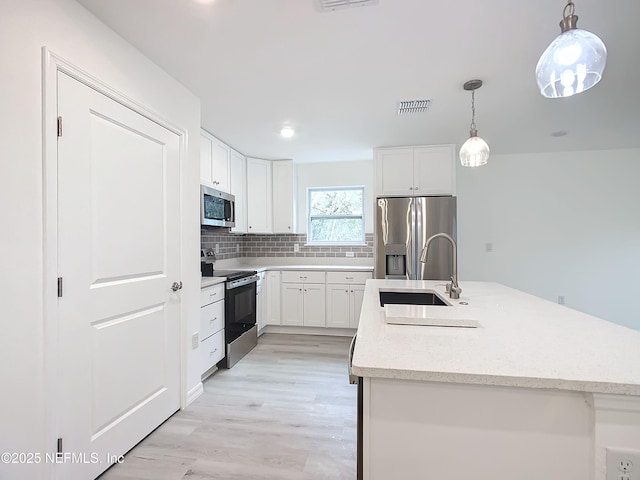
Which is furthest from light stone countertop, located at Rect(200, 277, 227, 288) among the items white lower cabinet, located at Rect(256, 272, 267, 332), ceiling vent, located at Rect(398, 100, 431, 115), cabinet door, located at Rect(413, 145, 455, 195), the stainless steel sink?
cabinet door, located at Rect(413, 145, 455, 195)

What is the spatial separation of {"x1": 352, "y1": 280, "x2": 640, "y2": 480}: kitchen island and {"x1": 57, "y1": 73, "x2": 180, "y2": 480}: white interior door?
4.50 ft

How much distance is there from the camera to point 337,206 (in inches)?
176

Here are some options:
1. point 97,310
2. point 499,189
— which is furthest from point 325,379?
point 499,189

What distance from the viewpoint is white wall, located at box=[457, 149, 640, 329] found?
3.90 metres

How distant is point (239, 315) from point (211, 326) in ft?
1.71

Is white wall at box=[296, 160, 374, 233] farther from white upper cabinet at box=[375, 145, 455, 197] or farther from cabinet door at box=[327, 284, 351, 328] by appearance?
cabinet door at box=[327, 284, 351, 328]

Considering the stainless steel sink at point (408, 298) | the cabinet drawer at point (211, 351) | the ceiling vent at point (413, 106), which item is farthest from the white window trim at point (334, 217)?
the stainless steel sink at point (408, 298)

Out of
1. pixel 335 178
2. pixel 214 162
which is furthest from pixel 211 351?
pixel 335 178

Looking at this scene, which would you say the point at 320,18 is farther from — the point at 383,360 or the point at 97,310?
the point at 97,310

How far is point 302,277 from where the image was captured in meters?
3.93

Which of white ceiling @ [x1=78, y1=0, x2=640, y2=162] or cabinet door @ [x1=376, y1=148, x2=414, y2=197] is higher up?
white ceiling @ [x1=78, y1=0, x2=640, y2=162]

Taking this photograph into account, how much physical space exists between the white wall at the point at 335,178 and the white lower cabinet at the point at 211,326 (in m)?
1.99

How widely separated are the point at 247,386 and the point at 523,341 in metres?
2.17

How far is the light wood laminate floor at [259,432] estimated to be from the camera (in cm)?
160
